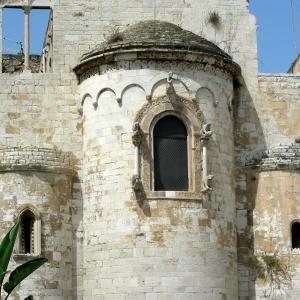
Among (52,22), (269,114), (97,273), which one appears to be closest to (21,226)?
(97,273)

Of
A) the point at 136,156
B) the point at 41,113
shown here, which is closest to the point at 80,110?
the point at 41,113

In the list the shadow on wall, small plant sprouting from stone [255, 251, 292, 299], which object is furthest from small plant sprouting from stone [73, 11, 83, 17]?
small plant sprouting from stone [255, 251, 292, 299]

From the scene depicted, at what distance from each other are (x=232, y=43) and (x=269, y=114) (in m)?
2.07

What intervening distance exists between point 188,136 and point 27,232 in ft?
14.2

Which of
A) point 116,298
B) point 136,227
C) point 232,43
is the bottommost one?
point 116,298

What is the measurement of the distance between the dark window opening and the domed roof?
4017 millimetres

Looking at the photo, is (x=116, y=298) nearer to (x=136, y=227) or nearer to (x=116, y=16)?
(x=136, y=227)

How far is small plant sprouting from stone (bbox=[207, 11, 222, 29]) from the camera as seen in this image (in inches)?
969

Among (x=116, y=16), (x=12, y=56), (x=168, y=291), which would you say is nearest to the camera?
(x=168, y=291)

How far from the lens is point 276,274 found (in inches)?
901

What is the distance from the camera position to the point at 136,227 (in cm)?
2158

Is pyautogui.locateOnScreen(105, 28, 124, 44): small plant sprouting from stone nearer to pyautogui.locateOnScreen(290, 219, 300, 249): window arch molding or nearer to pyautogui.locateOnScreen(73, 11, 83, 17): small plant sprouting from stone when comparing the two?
pyautogui.locateOnScreen(73, 11, 83, 17): small plant sprouting from stone

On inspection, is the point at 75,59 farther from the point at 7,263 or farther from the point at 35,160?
the point at 7,263

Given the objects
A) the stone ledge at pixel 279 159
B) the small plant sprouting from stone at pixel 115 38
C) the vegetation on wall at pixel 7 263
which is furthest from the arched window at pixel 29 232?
the stone ledge at pixel 279 159
